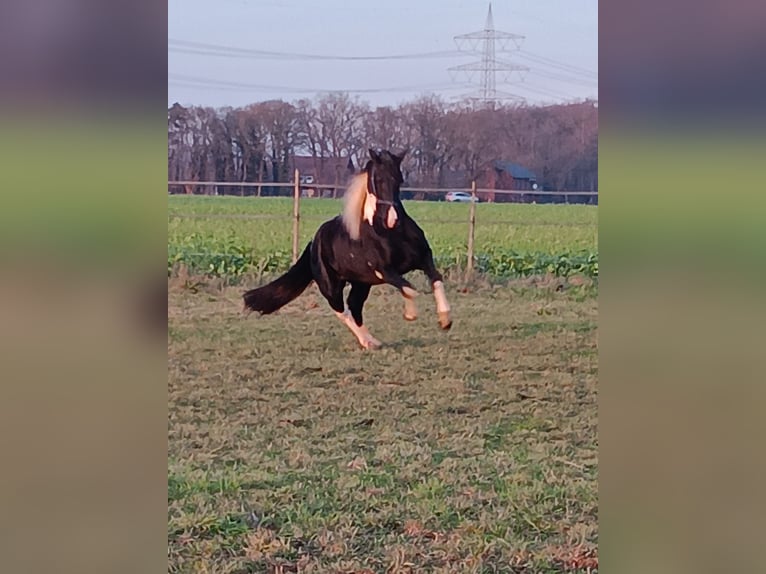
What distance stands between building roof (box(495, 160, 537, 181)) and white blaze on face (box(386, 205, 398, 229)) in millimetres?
365

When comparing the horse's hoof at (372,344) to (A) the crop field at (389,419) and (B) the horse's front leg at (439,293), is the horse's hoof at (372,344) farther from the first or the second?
(B) the horse's front leg at (439,293)

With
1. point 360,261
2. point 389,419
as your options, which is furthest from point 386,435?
point 360,261

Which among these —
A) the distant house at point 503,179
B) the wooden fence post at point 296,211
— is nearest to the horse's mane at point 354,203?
the wooden fence post at point 296,211

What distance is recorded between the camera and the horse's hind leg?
328 cm

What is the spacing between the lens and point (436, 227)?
320cm

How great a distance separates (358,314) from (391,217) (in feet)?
1.14

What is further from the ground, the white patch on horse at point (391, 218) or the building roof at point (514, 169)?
the building roof at point (514, 169)

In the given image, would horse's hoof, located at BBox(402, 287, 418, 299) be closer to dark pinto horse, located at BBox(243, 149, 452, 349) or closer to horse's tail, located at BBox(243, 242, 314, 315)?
dark pinto horse, located at BBox(243, 149, 452, 349)

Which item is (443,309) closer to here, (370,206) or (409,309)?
(409,309)

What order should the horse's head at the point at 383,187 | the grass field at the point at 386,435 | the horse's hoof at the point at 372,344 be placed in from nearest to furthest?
the grass field at the point at 386,435, the horse's head at the point at 383,187, the horse's hoof at the point at 372,344

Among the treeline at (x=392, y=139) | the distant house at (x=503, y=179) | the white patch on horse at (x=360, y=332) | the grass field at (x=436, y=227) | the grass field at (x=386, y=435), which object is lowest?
the grass field at (x=386, y=435)

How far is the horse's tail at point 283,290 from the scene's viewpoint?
10.6 ft
